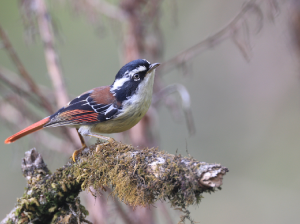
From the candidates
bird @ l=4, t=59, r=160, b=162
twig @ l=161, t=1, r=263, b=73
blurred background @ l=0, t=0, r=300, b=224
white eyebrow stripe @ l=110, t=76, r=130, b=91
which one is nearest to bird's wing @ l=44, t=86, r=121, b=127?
bird @ l=4, t=59, r=160, b=162

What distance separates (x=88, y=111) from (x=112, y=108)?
1.03 feet

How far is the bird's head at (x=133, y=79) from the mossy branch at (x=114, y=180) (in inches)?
40.1

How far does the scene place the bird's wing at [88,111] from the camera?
374 cm

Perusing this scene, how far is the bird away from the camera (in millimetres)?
3752

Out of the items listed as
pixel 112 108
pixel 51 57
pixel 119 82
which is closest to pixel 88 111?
pixel 112 108

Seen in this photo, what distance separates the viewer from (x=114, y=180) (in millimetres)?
2504

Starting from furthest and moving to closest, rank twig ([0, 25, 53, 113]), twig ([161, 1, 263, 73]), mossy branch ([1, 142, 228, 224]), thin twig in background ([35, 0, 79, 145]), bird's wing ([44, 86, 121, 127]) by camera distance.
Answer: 1. thin twig in background ([35, 0, 79, 145])
2. twig ([0, 25, 53, 113])
3. twig ([161, 1, 263, 73])
4. bird's wing ([44, 86, 121, 127])
5. mossy branch ([1, 142, 228, 224])

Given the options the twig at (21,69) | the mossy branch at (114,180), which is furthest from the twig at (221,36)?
the mossy branch at (114,180)

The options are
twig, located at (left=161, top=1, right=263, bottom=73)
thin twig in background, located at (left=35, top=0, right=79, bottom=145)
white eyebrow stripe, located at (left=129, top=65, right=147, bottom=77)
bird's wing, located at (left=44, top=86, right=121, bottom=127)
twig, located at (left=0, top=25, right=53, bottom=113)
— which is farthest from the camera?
thin twig in background, located at (left=35, top=0, right=79, bottom=145)

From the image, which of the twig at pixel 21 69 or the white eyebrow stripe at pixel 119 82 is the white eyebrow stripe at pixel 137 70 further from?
the twig at pixel 21 69

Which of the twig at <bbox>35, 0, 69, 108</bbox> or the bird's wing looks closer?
the bird's wing

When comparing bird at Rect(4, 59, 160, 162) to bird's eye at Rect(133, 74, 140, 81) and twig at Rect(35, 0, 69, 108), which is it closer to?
bird's eye at Rect(133, 74, 140, 81)

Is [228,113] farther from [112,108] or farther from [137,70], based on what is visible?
[112,108]

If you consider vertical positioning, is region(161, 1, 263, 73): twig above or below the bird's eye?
above
